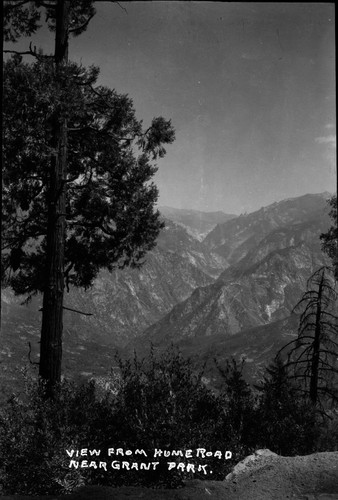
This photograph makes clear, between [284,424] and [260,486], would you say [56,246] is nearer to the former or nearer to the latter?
[260,486]

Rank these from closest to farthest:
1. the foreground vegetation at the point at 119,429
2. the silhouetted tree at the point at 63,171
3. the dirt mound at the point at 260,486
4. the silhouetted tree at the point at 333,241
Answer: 1. the dirt mound at the point at 260,486
2. the foreground vegetation at the point at 119,429
3. the silhouetted tree at the point at 63,171
4. the silhouetted tree at the point at 333,241

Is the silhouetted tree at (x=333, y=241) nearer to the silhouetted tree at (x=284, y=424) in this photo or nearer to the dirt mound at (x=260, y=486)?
the silhouetted tree at (x=284, y=424)

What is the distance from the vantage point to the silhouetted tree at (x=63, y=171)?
22.4 ft

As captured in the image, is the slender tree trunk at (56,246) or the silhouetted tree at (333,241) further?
the silhouetted tree at (333,241)

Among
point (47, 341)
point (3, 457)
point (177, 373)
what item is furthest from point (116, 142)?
point (3, 457)

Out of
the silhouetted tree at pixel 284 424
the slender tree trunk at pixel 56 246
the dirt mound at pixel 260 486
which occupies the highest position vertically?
the slender tree trunk at pixel 56 246

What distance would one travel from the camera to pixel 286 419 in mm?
7426

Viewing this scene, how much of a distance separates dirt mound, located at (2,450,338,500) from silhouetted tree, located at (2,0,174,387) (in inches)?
101

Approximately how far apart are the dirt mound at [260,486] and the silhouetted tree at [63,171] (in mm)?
2569

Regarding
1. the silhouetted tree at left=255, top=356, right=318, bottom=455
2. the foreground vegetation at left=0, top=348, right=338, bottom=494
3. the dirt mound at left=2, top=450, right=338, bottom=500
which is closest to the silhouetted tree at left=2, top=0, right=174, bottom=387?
the foreground vegetation at left=0, top=348, right=338, bottom=494

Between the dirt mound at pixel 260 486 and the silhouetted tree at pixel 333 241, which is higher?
the silhouetted tree at pixel 333 241

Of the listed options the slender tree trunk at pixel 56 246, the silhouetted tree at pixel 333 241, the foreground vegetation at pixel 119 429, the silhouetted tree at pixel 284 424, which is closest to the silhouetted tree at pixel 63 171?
the slender tree trunk at pixel 56 246

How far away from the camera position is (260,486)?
17.0 feet

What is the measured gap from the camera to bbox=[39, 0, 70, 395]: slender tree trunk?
22.9ft
